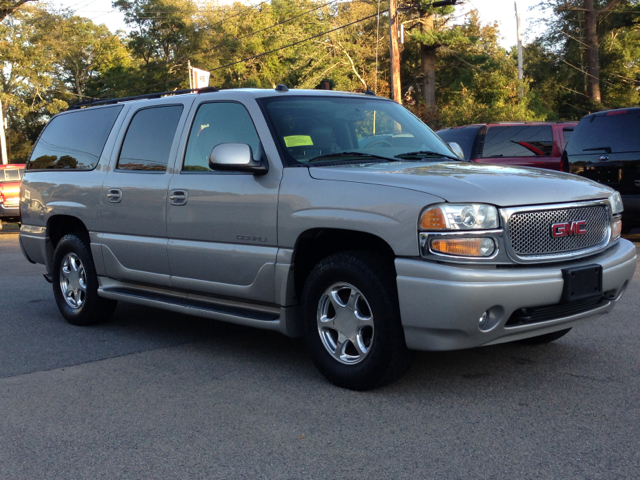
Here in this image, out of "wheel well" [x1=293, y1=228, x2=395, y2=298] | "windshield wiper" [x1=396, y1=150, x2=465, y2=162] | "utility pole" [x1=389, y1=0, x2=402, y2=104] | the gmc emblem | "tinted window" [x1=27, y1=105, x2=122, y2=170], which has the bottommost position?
"wheel well" [x1=293, y1=228, x2=395, y2=298]

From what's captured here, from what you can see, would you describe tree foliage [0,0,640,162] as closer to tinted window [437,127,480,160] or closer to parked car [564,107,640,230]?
tinted window [437,127,480,160]

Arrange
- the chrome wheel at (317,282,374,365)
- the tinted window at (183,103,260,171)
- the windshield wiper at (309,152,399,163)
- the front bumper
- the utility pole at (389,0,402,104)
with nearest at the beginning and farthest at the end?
the front bumper < the chrome wheel at (317,282,374,365) < the windshield wiper at (309,152,399,163) < the tinted window at (183,103,260,171) < the utility pole at (389,0,402,104)

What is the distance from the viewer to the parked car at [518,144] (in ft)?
40.1

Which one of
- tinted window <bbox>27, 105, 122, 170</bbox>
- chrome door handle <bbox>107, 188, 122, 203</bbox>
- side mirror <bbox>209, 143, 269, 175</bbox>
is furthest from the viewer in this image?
tinted window <bbox>27, 105, 122, 170</bbox>

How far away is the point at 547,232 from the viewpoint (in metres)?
4.23

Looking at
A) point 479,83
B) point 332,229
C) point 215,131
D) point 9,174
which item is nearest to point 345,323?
point 332,229

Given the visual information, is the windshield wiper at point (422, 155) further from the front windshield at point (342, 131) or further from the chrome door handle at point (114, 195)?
the chrome door handle at point (114, 195)

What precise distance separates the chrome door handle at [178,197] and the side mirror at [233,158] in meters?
0.65

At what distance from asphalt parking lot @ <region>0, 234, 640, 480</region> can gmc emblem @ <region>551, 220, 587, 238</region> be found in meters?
0.91

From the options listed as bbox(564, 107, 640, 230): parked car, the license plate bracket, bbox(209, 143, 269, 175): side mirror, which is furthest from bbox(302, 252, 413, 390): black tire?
bbox(564, 107, 640, 230): parked car

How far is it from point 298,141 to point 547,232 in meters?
1.76

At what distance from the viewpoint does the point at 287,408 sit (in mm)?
4238

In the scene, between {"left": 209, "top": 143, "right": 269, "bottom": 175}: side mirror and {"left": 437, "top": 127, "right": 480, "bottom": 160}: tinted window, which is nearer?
{"left": 209, "top": 143, "right": 269, "bottom": 175}: side mirror

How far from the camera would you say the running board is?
192 inches
